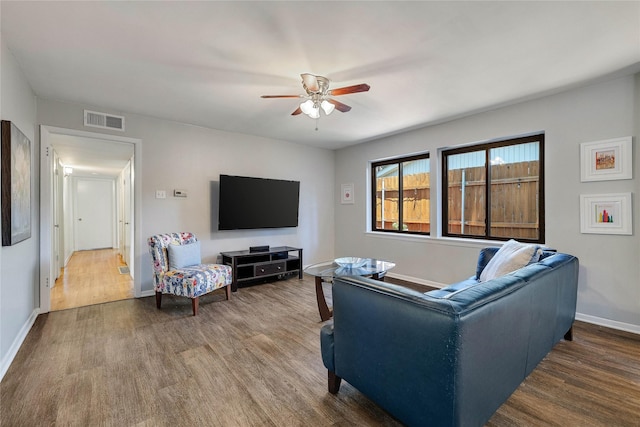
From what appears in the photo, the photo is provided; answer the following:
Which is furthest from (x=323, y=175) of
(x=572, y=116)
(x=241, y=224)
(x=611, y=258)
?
(x=611, y=258)

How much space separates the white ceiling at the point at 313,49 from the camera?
1791 millimetres

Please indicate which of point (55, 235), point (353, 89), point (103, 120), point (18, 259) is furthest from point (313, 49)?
point (55, 235)

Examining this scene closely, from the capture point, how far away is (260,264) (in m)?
4.35

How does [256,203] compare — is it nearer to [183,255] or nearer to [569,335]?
[183,255]

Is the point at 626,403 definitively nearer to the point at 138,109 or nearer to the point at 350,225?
the point at 350,225

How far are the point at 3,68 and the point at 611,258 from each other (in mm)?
5401

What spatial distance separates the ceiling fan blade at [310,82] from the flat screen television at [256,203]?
2206mm

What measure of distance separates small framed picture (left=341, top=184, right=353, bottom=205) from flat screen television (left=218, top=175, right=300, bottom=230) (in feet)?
3.33

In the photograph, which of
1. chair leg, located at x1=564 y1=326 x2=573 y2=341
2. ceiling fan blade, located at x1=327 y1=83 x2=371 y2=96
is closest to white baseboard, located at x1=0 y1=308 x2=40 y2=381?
ceiling fan blade, located at x1=327 y1=83 x2=371 y2=96

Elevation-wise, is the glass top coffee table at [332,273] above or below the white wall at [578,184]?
below

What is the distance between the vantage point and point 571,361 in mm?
2197

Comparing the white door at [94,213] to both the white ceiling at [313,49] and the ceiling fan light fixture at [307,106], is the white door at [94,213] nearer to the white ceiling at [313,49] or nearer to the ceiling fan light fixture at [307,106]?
the white ceiling at [313,49]

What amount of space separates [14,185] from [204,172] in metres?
2.20

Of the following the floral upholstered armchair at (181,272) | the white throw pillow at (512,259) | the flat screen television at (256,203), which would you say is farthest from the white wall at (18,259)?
the white throw pillow at (512,259)
